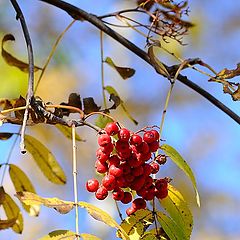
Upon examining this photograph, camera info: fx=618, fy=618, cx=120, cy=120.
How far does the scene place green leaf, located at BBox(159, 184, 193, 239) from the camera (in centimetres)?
80

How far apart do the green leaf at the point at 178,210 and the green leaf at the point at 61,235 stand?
0.50 feet

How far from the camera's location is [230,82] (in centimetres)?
93

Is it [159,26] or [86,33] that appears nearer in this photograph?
[159,26]

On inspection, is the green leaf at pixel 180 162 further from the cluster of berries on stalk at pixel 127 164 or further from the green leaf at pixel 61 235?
the green leaf at pixel 61 235

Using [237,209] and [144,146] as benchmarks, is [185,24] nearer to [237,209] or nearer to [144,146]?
[144,146]

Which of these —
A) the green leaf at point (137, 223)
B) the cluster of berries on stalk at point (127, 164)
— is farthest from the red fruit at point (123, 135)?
the green leaf at point (137, 223)

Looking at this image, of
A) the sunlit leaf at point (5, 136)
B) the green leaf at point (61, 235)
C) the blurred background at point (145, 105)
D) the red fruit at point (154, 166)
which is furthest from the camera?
the blurred background at point (145, 105)

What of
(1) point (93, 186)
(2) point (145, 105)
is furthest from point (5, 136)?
(2) point (145, 105)

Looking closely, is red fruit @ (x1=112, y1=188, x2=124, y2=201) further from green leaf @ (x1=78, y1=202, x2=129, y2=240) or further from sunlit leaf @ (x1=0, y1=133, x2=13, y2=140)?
sunlit leaf @ (x1=0, y1=133, x2=13, y2=140)

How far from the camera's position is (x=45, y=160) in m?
1.12

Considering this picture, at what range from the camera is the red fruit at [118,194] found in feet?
2.59

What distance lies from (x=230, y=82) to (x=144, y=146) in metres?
0.23

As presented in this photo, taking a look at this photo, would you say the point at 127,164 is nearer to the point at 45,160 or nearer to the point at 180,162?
the point at 180,162

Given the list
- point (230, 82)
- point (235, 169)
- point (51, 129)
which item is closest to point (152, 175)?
point (230, 82)
